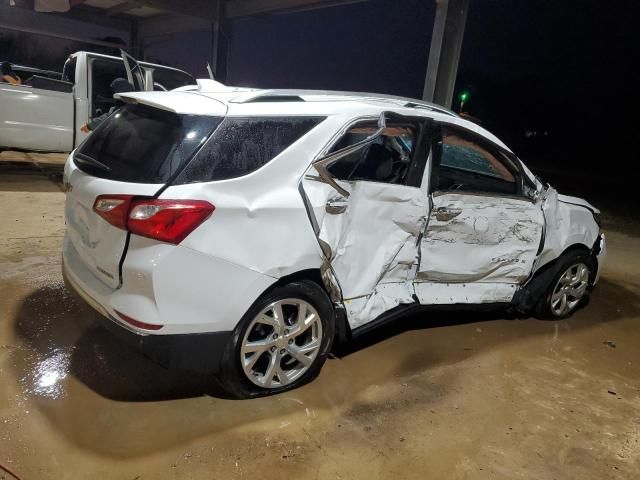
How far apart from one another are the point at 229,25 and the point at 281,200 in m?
17.1

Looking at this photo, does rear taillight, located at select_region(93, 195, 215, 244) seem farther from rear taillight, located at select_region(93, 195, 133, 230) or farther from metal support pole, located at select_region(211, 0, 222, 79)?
metal support pole, located at select_region(211, 0, 222, 79)

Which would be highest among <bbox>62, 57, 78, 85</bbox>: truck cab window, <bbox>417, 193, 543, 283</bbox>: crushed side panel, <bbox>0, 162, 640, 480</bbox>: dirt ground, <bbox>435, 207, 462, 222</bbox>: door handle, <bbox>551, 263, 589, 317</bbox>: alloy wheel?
<bbox>62, 57, 78, 85</bbox>: truck cab window

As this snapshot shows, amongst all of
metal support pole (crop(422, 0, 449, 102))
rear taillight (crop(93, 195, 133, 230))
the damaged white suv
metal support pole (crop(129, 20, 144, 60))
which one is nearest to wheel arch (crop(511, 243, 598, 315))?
the damaged white suv

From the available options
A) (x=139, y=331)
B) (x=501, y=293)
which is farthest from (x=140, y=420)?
(x=501, y=293)

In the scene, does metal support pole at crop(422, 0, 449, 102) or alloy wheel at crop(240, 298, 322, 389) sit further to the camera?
metal support pole at crop(422, 0, 449, 102)

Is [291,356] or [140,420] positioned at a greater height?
[291,356]

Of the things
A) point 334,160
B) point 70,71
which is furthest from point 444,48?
point 334,160

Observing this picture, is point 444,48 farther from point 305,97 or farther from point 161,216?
point 161,216

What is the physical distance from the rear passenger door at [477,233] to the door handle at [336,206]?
0.74 m

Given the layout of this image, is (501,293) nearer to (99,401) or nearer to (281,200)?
(281,200)

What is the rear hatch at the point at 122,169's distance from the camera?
7.83 ft

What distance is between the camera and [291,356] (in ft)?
9.44

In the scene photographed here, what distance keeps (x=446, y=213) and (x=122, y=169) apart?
2.06 metres

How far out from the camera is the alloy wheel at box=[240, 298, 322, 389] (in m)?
2.69
